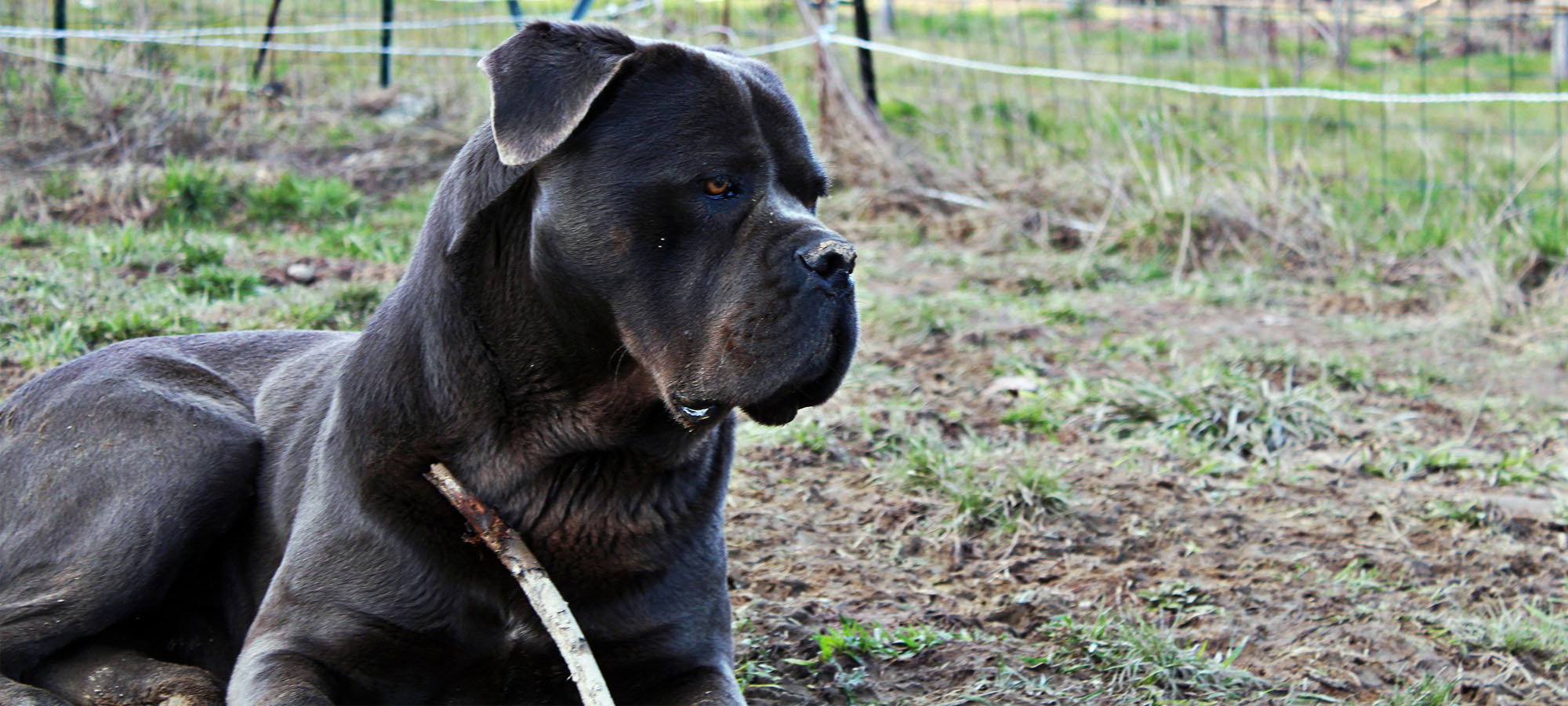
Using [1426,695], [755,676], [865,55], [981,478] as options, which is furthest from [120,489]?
[865,55]

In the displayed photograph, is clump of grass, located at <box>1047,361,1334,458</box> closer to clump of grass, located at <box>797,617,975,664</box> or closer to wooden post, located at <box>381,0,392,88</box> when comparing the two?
clump of grass, located at <box>797,617,975,664</box>

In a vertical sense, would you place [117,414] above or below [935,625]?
above

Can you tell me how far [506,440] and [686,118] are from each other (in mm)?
670

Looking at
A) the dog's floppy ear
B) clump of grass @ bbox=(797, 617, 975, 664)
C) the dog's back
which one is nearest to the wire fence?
the dog's back

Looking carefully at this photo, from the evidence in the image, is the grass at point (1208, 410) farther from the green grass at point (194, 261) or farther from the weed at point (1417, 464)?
the green grass at point (194, 261)

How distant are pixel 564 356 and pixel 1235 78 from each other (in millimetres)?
10467

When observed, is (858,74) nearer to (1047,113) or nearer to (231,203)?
(1047,113)

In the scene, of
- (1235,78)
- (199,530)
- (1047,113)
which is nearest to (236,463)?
(199,530)

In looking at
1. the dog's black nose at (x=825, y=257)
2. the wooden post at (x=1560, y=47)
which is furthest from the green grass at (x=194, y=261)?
the wooden post at (x=1560, y=47)

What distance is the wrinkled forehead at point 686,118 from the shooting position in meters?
2.34

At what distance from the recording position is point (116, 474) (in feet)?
9.05

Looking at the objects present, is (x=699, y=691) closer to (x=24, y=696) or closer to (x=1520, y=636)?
(x=24, y=696)

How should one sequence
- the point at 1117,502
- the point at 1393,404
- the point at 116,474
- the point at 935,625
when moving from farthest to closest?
the point at 1393,404 < the point at 1117,502 < the point at 935,625 < the point at 116,474

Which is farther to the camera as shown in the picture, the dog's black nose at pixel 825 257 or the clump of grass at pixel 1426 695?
the clump of grass at pixel 1426 695
